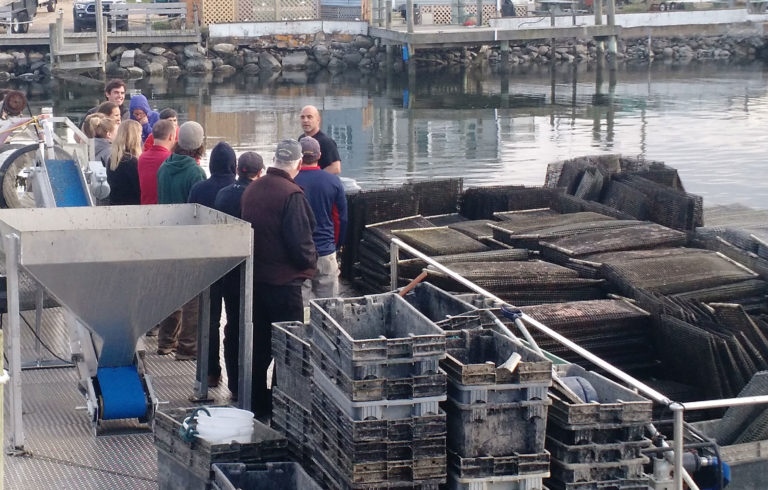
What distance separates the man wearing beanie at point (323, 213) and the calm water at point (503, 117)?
10326mm

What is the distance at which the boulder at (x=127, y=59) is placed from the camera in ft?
137

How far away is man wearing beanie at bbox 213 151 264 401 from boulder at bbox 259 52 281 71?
37.5 m

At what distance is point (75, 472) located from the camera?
6.30m

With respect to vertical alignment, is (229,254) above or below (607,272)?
above

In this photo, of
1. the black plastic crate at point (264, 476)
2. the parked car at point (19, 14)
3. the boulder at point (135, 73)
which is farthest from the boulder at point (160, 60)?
the black plastic crate at point (264, 476)

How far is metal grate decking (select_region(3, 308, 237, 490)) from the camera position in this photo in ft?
20.4

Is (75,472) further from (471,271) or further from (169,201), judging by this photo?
(471,271)

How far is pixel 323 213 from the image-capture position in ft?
25.7

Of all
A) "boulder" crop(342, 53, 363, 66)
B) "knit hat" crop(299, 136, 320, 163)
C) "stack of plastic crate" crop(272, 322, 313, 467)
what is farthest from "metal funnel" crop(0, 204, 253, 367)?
"boulder" crop(342, 53, 363, 66)

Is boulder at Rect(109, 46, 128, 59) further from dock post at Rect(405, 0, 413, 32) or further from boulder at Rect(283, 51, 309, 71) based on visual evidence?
dock post at Rect(405, 0, 413, 32)

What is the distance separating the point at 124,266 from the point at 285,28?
40186 mm

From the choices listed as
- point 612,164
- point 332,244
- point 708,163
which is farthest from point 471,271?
point 708,163

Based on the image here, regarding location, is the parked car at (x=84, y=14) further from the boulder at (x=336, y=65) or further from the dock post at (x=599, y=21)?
the dock post at (x=599, y=21)

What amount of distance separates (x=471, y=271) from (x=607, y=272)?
107 centimetres
